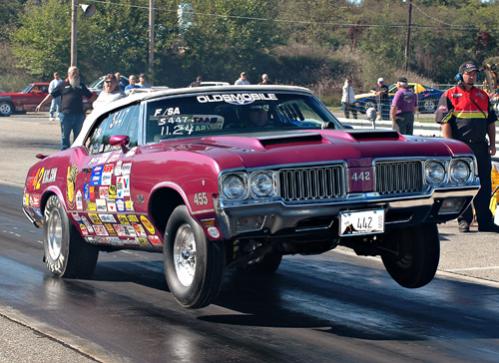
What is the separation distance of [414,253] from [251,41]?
64588 mm

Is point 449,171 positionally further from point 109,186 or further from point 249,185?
point 109,186

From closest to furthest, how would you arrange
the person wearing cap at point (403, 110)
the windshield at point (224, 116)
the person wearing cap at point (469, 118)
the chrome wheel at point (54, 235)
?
the windshield at point (224, 116) < the chrome wheel at point (54, 235) < the person wearing cap at point (469, 118) < the person wearing cap at point (403, 110)

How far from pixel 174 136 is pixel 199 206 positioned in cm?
136

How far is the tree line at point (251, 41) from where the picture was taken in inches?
2564

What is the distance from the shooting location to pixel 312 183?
25.5 ft

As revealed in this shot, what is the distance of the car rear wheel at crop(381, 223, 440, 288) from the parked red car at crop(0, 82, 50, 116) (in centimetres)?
3993

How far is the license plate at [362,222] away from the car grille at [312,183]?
A: 162 mm

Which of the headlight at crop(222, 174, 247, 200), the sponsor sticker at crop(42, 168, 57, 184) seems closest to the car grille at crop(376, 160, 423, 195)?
the headlight at crop(222, 174, 247, 200)

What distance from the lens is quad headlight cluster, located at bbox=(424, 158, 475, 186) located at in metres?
8.24

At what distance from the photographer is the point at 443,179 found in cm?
829

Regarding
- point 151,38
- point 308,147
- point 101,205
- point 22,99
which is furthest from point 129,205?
point 151,38

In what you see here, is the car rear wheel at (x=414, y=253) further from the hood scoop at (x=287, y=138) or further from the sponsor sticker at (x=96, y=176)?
the sponsor sticker at (x=96, y=176)

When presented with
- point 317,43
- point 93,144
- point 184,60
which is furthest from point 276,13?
point 93,144

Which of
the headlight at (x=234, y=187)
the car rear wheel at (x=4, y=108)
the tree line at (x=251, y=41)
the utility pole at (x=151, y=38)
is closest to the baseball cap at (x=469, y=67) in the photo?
the headlight at (x=234, y=187)
